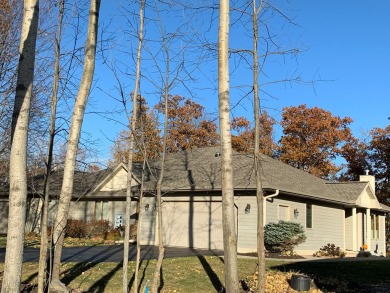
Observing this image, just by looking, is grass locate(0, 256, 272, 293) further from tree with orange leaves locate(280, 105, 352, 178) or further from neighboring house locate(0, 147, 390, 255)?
tree with orange leaves locate(280, 105, 352, 178)

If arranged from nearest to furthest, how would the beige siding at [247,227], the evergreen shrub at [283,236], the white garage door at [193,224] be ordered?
the evergreen shrub at [283,236] → the beige siding at [247,227] → the white garage door at [193,224]

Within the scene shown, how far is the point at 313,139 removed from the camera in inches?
1740

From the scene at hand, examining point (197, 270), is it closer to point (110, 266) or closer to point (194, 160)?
point (110, 266)

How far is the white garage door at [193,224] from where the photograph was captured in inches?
825

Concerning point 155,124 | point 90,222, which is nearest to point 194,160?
point 90,222

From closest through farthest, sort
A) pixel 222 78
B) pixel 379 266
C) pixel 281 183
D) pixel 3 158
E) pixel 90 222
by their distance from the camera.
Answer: pixel 222 78 → pixel 379 266 → pixel 3 158 → pixel 281 183 → pixel 90 222

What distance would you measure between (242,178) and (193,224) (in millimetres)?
3195

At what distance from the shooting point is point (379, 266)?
59.0 ft

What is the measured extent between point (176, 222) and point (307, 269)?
866cm

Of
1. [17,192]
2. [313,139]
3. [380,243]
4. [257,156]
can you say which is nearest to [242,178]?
[257,156]

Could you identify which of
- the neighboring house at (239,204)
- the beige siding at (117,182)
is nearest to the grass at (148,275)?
the neighboring house at (239,204)

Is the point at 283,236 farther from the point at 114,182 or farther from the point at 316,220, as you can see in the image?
the point at 114,182

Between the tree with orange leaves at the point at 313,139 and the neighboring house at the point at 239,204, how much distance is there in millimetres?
14351

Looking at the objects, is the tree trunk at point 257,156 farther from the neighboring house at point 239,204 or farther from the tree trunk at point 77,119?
the neighboring house at point 239,204
